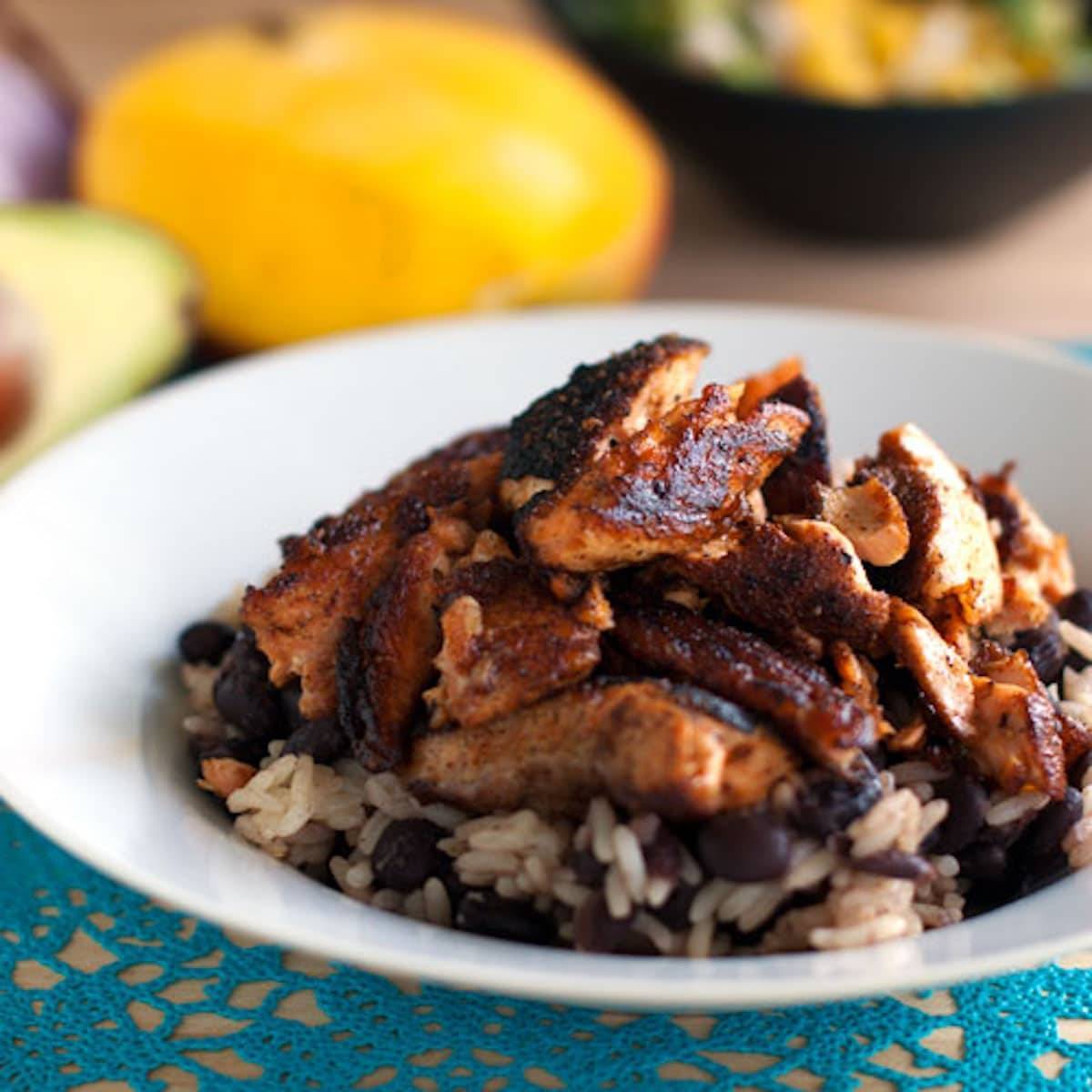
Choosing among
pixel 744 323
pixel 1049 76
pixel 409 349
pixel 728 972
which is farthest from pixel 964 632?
pixel 1049 76

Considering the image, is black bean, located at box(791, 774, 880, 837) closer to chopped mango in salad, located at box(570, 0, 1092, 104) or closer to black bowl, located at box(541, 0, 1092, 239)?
black bowl, located at box(541, 0, 1092, 239)

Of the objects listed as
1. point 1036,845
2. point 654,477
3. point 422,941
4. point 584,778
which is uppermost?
point 654,477

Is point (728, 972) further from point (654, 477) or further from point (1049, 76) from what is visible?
point (1049, 76)

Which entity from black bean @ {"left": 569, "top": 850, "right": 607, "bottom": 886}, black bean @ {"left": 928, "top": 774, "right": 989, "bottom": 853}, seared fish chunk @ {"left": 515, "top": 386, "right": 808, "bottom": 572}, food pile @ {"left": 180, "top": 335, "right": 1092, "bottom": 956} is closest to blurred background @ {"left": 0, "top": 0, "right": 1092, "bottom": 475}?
food pile @ {"left": 180, "top": 335, "right": 1092, "bottom": 956}

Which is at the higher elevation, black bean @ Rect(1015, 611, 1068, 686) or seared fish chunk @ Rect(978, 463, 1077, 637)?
seared fish chunk @ Rect(978, 463, 1077, 637)

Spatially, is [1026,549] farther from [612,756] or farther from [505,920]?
[505,920]

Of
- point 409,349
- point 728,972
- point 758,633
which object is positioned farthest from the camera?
point 409,349
